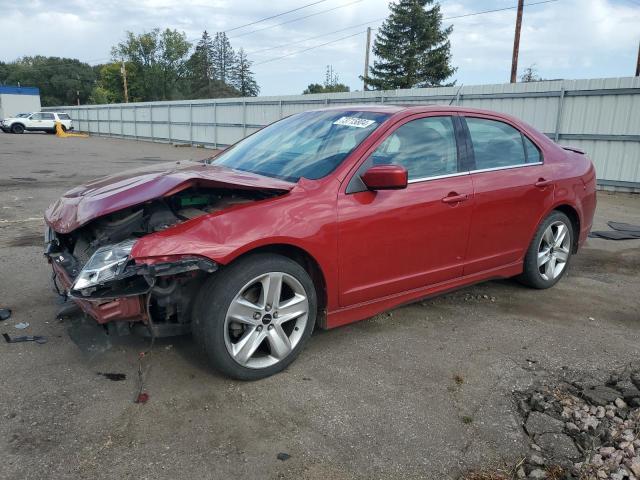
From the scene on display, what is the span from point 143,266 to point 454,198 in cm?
225

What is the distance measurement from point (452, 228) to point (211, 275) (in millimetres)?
1855

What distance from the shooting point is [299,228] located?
307 cm

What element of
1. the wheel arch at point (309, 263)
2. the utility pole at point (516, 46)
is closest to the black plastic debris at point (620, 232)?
the wheel arch at point (309, 263)

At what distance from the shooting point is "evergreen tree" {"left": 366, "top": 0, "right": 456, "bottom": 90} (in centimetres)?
4350

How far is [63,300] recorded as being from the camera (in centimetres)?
365

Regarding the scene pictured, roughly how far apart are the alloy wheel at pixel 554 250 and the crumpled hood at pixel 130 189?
2724 millimetres

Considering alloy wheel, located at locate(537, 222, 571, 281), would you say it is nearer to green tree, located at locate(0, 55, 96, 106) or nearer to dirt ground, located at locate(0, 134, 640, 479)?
dirt ground, located at locate(0, 134, 640, 479)

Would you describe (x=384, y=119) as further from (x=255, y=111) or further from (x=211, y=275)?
(x=255, y=111)

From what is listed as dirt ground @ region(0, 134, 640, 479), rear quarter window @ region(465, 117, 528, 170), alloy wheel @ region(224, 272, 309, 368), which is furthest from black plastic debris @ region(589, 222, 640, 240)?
alloy wheel @ region(224, 272, 309, 368)

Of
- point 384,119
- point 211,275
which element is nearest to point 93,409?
point 211,275

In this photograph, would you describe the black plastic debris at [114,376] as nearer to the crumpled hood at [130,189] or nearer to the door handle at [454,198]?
the crumpled hood at [130,189]

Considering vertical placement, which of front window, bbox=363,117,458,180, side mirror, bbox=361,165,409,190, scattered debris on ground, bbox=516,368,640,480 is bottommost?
scattered debris on ground, bbox=516,368,640,480

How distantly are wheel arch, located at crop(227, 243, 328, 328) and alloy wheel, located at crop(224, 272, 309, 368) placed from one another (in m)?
0.16

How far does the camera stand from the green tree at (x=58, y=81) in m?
87.2
